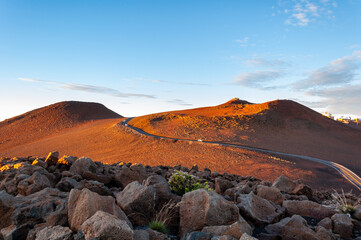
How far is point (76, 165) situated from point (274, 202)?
19.3ft

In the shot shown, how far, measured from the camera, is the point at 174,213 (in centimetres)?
521

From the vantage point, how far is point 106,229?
3.37 metres

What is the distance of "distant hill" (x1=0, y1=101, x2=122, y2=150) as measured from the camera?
56.8 metres

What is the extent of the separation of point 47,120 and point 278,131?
190 ft

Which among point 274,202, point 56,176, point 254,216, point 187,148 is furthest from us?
point 187,148

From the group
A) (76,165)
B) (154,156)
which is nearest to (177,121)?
(154,156)

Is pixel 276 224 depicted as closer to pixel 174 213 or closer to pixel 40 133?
pixel 174 213

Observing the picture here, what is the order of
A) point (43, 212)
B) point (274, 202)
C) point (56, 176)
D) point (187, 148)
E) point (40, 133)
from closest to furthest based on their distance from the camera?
point (43, 212) → point (274, 202) → point (56, 176) → point (187, 148) → point (40, 133)

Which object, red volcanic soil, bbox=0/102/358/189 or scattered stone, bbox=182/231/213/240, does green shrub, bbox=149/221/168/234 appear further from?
red volcanic soil, bbox=0/102/358/189

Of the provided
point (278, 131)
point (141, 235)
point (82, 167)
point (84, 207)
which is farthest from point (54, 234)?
point (278, 131)

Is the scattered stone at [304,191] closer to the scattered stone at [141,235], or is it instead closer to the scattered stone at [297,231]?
the scattered stone at [297,231]

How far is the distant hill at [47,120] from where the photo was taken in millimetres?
Result: 56847

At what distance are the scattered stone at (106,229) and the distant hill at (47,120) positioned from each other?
55823 millimetres

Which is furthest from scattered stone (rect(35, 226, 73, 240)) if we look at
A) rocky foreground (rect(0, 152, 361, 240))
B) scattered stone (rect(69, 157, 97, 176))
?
scattered stone (rect(69, 157, 97, 176))
